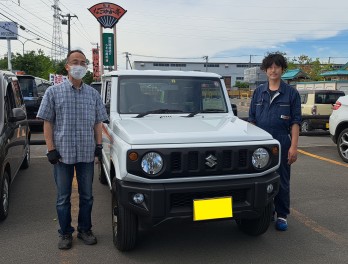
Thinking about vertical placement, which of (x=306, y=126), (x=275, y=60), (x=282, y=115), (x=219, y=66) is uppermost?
(x=219, y=66)

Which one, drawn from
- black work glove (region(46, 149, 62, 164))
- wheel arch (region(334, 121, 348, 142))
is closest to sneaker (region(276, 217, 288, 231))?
black work glove (region(46, 149, 62, 164))

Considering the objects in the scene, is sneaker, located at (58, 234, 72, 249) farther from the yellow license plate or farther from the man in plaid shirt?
the yellow license plate

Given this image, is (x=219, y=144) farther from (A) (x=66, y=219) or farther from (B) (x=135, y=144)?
(A) (x=66, y=219)

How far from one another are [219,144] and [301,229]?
1821mm

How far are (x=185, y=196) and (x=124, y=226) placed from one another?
656 millimetres

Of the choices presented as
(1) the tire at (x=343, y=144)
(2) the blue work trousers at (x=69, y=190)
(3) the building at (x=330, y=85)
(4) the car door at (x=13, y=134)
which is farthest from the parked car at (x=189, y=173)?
(3) the building at (x=330, y=85)

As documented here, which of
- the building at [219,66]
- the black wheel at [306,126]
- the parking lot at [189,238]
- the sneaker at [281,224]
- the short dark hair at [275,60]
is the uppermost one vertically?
the building at [219,66]

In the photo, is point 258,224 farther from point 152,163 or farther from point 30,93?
point 30,93

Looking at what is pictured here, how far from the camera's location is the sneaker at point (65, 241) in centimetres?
360

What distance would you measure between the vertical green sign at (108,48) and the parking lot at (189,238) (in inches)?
327

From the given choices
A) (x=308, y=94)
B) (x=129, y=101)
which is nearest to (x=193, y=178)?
(x=129, y=101)

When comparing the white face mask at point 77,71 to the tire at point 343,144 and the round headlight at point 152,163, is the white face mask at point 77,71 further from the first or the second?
the tire at point 343,144

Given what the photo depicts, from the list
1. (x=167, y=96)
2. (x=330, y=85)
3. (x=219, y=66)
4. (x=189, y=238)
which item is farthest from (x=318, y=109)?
(x=219, y=66)

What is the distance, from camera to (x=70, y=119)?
135 inches
